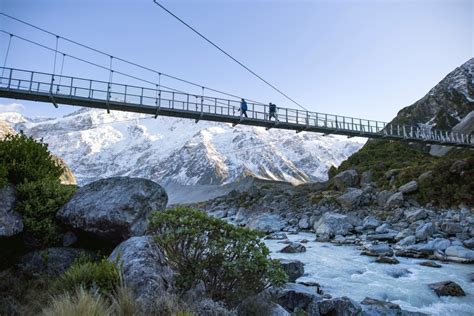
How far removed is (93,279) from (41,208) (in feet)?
8.03

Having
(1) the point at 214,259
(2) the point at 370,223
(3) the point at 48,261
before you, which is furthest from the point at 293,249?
(3) the point at 48,261

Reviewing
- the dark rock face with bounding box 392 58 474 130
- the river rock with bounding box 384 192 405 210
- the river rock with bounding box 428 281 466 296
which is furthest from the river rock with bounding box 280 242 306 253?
the dark rock face with bounding box 392 58 474 130

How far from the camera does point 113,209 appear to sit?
5.70 m

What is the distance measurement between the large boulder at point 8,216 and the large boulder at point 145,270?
186cm

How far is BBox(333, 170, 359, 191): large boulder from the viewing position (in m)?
34.3

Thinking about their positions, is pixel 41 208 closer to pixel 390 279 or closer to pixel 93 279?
pixel 93 279

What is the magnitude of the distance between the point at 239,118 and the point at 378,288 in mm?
11274

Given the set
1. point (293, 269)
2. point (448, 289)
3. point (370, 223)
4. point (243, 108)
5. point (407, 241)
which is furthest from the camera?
point (370, 223)

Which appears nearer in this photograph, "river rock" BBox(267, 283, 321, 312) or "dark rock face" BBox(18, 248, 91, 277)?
"dark rock face" BBox(18, 248, 91, 277)

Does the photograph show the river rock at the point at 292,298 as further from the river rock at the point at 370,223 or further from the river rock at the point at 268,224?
the river rock at the point at 268,224

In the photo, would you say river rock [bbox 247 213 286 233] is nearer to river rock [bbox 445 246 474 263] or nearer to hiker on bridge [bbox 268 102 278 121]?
hiker on bridge [bbox 268 102 278 121]

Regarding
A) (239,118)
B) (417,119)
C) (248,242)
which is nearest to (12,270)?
(248,242)

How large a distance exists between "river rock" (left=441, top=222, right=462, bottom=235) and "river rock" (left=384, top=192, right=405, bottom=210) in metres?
7.06

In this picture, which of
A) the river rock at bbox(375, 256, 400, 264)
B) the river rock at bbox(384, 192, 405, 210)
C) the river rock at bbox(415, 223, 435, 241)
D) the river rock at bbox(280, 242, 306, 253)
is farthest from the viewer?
the river rock at bbox(384, 192, 405, 210)
